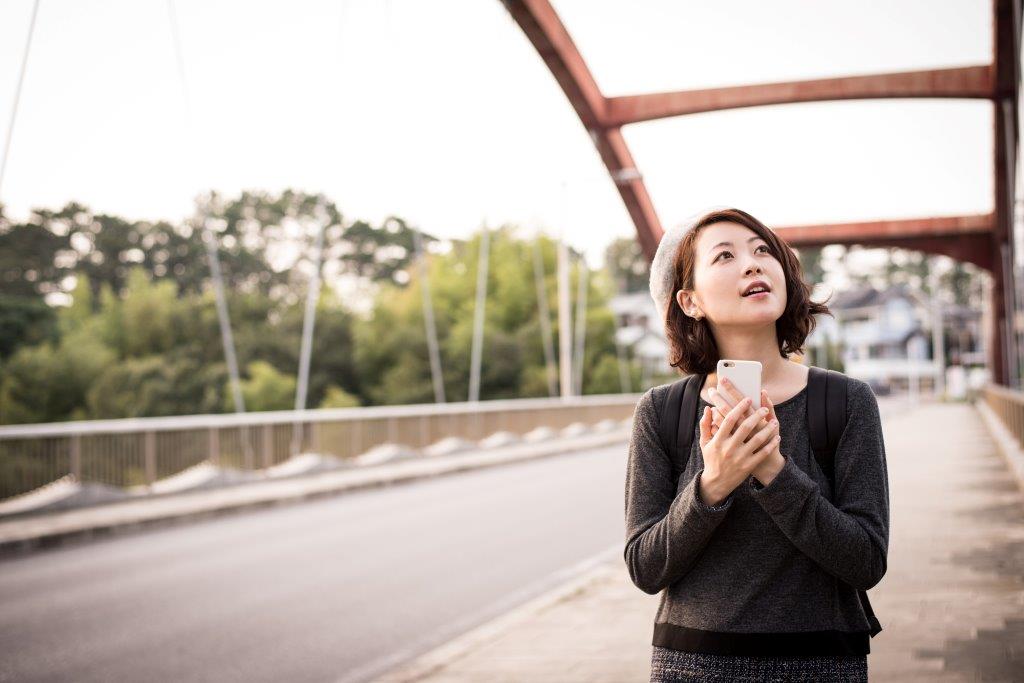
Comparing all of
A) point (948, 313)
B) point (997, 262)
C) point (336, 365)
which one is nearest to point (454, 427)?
point (997, 262)

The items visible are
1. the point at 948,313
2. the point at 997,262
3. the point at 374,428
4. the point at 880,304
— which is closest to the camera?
the point at 374,428

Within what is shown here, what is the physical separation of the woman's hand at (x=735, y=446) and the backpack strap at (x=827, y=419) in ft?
0.57

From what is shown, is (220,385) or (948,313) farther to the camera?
(948,313)

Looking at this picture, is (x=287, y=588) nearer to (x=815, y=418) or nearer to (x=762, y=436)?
(x=815, y=418)

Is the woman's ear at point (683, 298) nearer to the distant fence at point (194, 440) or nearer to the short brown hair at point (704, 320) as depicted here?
the short brown hair at point (704, 320)

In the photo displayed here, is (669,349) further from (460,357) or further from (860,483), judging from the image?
(460,357)

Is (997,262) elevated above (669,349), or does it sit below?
above

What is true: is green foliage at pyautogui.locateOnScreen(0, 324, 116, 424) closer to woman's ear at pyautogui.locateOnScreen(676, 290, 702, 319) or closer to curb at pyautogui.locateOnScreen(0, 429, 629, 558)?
curb at pyautogui.locateOnScreen(0, 429, 629, 558)

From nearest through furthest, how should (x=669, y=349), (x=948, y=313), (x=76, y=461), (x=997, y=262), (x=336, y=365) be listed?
(x=669, y=349) < (x=76, y=461) < (x=997, y=262) < (x=336, y=365) < (x=948, y=313)

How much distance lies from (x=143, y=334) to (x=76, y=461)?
1145 inches

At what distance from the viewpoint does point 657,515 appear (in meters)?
1.85

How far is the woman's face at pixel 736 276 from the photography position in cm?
177

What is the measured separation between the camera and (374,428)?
1858 centimetres

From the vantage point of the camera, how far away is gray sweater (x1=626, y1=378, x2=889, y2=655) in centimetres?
168
